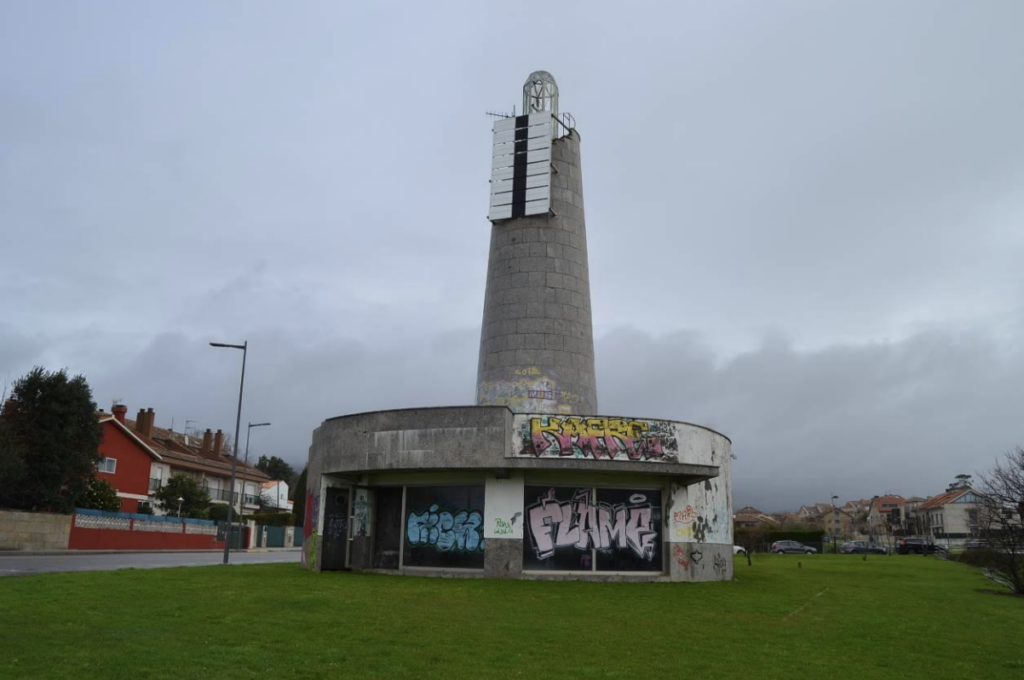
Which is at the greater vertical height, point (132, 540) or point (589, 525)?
point (589, 525)

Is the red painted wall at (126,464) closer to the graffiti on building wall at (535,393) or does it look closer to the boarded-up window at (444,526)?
the graffiti on building wall at (535,393)

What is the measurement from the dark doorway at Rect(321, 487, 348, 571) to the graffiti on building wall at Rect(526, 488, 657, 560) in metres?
5.78

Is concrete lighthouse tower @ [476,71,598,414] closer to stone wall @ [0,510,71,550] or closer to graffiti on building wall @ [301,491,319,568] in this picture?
graffiti on building wall @ [301,491,319,568]

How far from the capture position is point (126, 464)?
198ft

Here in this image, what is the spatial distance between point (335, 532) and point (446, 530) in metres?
Answer: 3.60

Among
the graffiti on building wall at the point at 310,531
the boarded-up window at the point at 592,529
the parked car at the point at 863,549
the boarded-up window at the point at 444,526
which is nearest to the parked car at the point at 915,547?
the parked car at the point at 863,549

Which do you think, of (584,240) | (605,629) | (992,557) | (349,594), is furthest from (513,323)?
(992,557)

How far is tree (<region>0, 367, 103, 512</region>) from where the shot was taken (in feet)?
139

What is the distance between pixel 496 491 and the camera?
2272 cm

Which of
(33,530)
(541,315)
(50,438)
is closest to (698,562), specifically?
(541,315)

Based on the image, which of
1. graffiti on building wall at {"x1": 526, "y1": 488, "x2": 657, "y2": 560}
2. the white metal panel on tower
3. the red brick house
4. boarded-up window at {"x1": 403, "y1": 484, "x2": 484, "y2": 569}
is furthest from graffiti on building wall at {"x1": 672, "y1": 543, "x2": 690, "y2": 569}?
the red brick house

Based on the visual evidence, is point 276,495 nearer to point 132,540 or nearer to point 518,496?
point 132,540

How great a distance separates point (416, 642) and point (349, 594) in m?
6.06

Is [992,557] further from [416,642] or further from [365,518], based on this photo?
[416,642]
